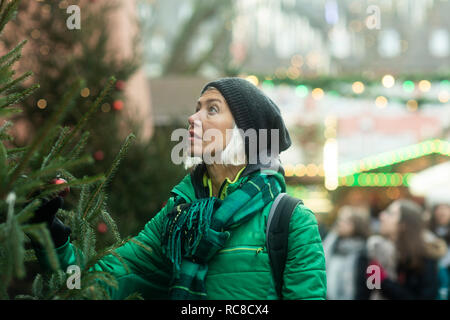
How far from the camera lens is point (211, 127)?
1.92m

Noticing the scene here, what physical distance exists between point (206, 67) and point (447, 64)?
22.7 meters

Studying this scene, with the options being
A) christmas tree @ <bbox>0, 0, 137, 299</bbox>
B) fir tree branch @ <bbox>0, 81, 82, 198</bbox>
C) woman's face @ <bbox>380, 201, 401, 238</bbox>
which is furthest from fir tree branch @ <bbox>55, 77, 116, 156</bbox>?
woman's face @ <bbox>380, 201, 401, 238</bbox>

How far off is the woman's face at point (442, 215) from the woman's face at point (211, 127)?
14.6 feet

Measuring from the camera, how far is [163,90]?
9258mm

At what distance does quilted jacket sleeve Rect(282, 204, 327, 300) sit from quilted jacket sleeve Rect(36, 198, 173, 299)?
0.46 metres

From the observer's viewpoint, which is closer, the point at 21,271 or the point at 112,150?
the point at 21,271

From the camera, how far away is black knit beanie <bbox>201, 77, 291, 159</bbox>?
1.92m

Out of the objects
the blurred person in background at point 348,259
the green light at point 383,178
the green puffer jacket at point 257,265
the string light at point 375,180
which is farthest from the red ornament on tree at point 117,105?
the green light at point 383,178

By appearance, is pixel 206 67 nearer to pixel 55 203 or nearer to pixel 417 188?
pixel 417 188

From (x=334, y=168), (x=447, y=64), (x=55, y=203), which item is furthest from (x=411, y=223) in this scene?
(x=447, y=64)

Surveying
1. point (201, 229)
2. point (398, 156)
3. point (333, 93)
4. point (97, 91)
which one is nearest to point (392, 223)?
point (97, 91)

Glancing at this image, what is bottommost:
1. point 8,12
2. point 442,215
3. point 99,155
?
point 442,215

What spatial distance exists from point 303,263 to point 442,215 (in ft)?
14.8

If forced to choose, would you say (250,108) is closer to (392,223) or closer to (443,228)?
(392,223)
